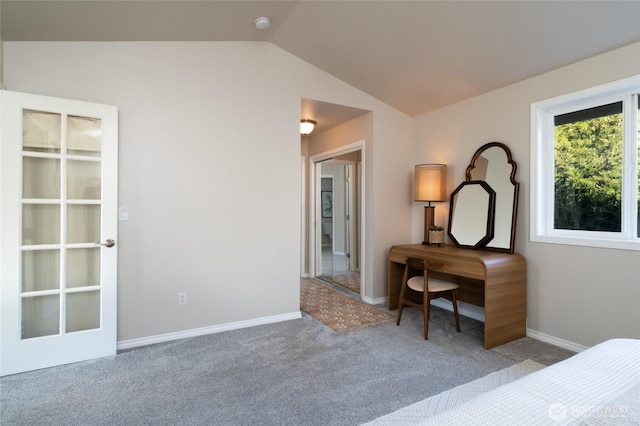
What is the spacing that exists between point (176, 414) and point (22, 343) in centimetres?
136

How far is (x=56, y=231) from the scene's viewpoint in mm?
2438

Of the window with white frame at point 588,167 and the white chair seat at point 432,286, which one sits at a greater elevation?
the window with white frame at point 588,167

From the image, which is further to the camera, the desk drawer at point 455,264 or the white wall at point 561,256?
the desk drawer at point 455,264

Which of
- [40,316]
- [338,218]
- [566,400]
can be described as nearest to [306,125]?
[338,218]

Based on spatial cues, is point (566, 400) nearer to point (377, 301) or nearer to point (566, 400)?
point (566, 400)

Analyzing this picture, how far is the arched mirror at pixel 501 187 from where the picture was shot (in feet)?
9.85

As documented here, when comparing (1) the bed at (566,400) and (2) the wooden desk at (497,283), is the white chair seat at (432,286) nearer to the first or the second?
(2) the wooden desk at (497,283)

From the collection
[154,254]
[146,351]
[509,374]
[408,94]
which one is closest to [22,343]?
[146,351]

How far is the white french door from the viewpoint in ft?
7.39

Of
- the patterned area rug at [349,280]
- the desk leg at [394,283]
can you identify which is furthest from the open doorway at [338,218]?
the desk leg at [394,283]

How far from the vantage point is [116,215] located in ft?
8.54

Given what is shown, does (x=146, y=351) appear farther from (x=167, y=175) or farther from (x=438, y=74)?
(x=438, y=74)

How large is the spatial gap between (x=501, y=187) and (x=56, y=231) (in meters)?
3.75

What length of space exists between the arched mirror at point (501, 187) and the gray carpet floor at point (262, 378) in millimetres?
880
